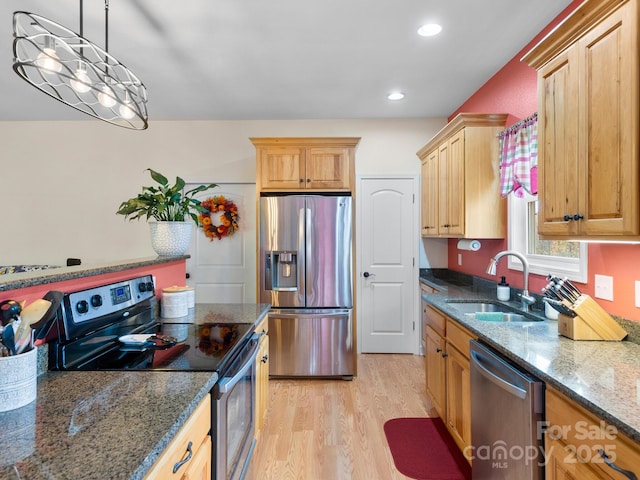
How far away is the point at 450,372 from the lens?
2178 mm

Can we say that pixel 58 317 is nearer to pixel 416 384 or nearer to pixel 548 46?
pixel 548 46

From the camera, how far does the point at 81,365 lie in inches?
48.5

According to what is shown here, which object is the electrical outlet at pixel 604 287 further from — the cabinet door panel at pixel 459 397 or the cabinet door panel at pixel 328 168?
the cabinet door panel at pixel 328 168

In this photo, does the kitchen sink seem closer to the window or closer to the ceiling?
the window

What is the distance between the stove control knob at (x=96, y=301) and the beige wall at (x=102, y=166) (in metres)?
2.78

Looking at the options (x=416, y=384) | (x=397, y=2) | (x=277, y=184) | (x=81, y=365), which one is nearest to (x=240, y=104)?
(x=277, y=184)

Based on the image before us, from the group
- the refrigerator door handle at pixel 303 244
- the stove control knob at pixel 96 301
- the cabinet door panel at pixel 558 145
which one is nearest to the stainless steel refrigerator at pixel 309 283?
the refrigerator door handle at pixel 303 244

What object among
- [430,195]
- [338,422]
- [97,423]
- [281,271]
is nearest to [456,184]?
[430,195]

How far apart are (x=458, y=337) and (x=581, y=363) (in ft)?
2.48

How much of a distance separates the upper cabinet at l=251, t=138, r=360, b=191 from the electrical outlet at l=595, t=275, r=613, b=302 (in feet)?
6.89

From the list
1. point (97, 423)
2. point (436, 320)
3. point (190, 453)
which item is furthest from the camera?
point (436, 320)

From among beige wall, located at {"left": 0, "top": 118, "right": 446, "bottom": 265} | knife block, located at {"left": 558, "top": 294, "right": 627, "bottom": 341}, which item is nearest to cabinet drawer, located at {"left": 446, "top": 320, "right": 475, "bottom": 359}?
knife block, located at {"left": 558, "top": 294, "right": 627, "bottom": 341}

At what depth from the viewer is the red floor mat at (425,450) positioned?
2041 mm

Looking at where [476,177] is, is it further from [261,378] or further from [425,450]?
[261,378]
